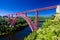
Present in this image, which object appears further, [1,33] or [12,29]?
[12,29]

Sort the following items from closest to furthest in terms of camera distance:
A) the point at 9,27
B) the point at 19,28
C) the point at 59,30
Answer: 1. the point at 59,30
2. the point at 9,27
3. the point at 19,28

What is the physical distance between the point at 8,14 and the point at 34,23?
12.3 meters

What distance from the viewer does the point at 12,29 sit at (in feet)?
84.4

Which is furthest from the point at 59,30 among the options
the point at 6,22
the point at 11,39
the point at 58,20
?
the point at 6,22

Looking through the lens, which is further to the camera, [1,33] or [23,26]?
[23,26]

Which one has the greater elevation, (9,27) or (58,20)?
(58,20)

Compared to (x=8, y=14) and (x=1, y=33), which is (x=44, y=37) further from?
(x=8, y=14)

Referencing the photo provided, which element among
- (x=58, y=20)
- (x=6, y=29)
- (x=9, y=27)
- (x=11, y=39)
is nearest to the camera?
(x=58, y=20)

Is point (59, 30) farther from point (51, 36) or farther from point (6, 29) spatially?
point (6, 29)

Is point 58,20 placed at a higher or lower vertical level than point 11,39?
higher

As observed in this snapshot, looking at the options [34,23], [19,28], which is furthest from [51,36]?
[19,28]

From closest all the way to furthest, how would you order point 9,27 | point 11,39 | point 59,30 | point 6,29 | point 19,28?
1. point 59,30
2. point 11,39
3. point 6,29
4. point 9,27
5. point 19,28

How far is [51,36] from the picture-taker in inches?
286

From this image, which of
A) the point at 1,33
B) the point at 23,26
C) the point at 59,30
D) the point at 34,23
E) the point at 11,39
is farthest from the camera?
the point at 23,26
